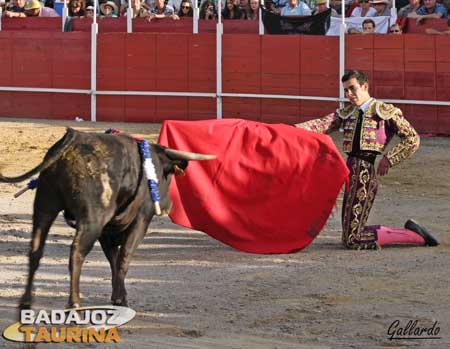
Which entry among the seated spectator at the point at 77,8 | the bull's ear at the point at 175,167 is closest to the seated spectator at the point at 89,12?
the seated spectator at the point at 77,8

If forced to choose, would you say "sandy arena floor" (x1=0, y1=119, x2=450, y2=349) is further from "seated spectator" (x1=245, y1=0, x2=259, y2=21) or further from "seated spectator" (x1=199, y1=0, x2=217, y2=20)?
"seated spectator" (x1=199, y1=0, x2=217, y2=20)

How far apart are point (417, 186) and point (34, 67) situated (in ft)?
22.0

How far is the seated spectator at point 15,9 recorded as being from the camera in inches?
606

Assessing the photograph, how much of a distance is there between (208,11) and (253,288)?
8728 mm

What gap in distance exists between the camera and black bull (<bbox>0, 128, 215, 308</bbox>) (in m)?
5.02

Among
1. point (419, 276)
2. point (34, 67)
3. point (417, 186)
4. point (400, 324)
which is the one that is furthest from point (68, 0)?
point (400, 324)

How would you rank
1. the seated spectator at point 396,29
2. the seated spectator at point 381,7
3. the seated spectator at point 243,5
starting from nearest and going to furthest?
the seated spectator at point 396,29 → the seated spectator at point 381,7 → the seated spectator at point 243,5

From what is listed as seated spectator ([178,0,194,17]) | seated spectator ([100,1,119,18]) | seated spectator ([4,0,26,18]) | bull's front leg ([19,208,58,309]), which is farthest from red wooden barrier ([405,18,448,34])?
bull's front leg ([19,208,58,309])

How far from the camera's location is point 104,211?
507 cm

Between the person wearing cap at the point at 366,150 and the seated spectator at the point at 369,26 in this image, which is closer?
the person wearing cap at the point at 366,150

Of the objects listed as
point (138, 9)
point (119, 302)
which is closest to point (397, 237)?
point (119, 302)

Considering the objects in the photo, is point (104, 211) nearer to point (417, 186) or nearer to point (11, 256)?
point (11, 256)

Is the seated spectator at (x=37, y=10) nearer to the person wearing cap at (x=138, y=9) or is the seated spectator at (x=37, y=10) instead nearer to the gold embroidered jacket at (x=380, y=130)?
the person wearing cap at (x=138, y=9)

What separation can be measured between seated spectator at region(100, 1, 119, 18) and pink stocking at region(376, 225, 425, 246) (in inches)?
339
